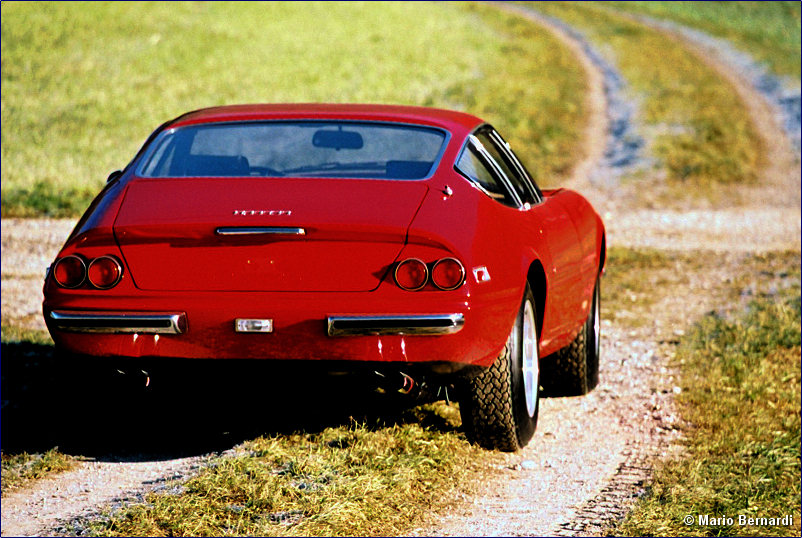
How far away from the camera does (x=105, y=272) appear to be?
16.9 ft

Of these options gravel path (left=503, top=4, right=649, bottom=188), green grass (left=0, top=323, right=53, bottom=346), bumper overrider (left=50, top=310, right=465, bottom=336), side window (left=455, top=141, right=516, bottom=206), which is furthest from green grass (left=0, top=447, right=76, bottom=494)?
gravel path (left=503, top=4, right=649, bottom=188)

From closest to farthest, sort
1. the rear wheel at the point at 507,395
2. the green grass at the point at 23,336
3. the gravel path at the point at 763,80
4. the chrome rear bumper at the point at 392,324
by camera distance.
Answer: the chrome rear bumper at the point at 392,324, the rear wheel at the point at 507,395, the green grass at the point at 23,336, the gravel path at the point at 763,80

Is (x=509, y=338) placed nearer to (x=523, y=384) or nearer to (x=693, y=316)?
(x=523, y=384)

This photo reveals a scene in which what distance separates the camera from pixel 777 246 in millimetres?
14875

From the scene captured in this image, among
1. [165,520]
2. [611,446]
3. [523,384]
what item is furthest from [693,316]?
[165,520]

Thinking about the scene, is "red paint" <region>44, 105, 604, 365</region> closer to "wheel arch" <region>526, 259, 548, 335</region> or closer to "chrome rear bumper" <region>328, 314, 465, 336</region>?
"chrome rear bumper" <region>328, 314, 465, 336</region>

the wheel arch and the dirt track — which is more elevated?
the wheel arch

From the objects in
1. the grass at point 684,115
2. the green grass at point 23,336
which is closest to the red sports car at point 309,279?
the green grass at point 23,336

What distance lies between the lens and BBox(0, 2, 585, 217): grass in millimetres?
23469

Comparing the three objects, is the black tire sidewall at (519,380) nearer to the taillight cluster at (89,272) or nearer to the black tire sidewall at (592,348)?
the black tire sidewall at (592,348)

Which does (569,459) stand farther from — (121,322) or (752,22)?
(752,22)

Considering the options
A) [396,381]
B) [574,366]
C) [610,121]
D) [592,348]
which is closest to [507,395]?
[396,381]

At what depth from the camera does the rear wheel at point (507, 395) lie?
541cm

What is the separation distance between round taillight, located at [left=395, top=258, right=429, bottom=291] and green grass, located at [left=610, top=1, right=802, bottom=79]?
29478 mm
